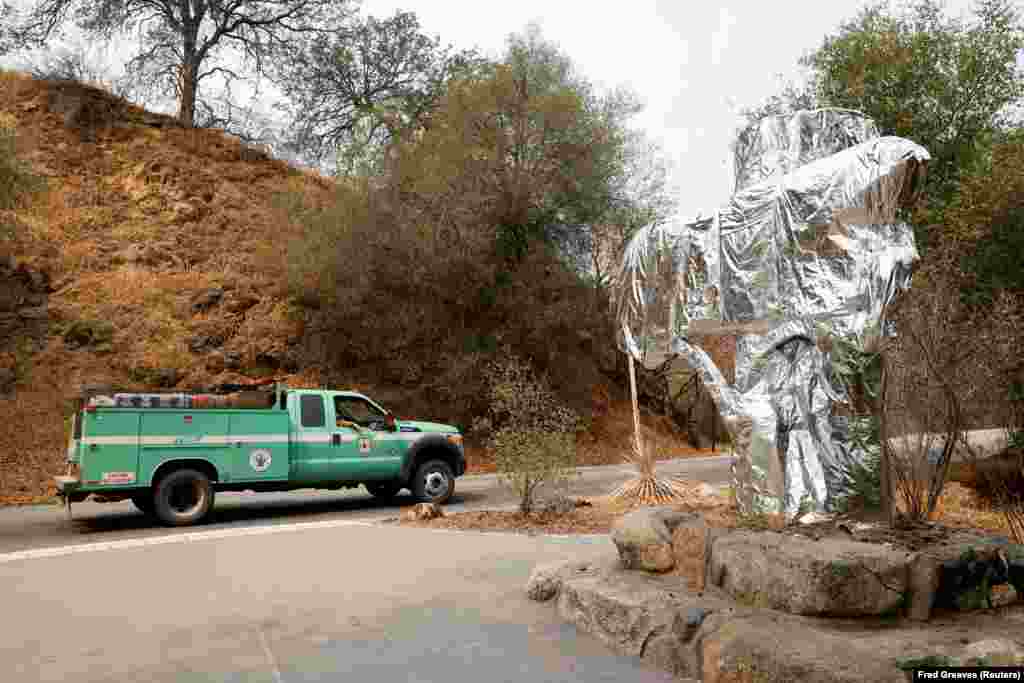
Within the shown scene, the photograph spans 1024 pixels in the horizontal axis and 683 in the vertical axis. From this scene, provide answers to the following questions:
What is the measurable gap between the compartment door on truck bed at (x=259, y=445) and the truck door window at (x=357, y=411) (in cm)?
120

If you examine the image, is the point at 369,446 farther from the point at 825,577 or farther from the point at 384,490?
the point at 825,577

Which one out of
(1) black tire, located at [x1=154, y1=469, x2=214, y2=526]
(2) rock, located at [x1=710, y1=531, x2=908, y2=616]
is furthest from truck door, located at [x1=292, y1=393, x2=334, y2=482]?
(2) rock, located at [x1=710, y1=531, x2=908, y2=616]

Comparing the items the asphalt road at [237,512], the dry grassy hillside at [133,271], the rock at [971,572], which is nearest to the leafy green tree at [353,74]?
the dry grassy hillside at [133,271]

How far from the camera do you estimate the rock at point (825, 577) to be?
16.9 feet

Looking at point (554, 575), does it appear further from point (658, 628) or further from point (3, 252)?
point (3, 252)

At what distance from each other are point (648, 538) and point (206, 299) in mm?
20979

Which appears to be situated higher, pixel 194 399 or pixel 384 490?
pixel 194 399

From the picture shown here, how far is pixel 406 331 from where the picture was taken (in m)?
22.2

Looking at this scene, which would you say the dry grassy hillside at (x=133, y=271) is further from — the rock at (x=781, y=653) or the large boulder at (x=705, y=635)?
the rock at (x=781, y=653)

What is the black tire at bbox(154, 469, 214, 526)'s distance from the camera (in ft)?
38.1

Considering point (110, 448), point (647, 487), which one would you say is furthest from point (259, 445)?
point (647, 487)

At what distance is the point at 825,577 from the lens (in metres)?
5.16

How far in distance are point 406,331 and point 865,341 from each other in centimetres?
1585

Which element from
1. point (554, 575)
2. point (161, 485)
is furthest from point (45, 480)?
point (554, 575)
